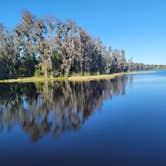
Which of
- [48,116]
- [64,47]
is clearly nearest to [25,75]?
[64,47]

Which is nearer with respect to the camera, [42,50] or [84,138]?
[84,138]

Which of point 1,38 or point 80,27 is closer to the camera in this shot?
point 1,38

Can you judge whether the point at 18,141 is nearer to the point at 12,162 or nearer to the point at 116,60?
the point at 12,162

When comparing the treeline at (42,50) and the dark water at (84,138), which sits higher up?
the treeline at (42,50)

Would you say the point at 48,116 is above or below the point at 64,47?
below

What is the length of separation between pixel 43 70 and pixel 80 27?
16857mm

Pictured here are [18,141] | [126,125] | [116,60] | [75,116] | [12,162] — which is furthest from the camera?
[116,60]

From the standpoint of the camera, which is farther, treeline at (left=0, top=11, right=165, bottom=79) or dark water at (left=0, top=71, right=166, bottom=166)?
treeline at (left=0, top=11, right=165, bottom=79)

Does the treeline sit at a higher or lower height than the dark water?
higher

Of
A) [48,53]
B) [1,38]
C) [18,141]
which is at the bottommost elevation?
[18,141]

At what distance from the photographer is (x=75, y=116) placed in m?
12.1

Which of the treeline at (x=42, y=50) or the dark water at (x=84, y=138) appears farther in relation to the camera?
the treeline at (x=42, y=50)

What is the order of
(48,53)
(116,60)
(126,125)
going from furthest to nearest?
(116,60) → (48,53) → (126,125)

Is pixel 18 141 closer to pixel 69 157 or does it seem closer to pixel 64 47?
pixel 69 157
